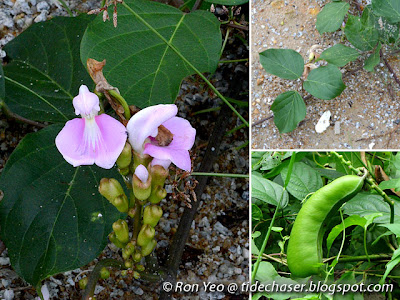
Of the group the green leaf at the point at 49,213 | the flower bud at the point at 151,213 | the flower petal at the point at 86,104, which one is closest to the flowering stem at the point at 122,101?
the flower petal at the point at 86,104

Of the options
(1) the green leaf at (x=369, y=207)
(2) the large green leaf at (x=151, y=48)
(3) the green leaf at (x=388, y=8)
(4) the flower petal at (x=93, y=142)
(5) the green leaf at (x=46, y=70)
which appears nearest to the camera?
(4) the flower petal at (x=93, y=142)

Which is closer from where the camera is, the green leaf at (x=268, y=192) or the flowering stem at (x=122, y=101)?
the flowering stem at (x=122, y=101)

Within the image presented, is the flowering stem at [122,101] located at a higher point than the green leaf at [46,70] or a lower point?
higher

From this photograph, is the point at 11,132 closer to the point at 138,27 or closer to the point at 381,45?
the point at 138,27

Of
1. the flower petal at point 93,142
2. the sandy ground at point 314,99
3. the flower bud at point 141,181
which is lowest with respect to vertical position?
the sandy ground at point 314,99

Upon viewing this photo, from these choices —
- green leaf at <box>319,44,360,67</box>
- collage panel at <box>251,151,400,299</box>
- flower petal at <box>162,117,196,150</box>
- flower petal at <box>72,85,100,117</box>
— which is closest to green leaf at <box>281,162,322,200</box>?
collage panel at <box>251,151,400,299</box>

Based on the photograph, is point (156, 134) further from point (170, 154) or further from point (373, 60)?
point (373, 60)

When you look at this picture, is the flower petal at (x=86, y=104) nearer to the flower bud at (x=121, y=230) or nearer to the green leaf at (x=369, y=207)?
the flower bud at (x=121, y=230)
